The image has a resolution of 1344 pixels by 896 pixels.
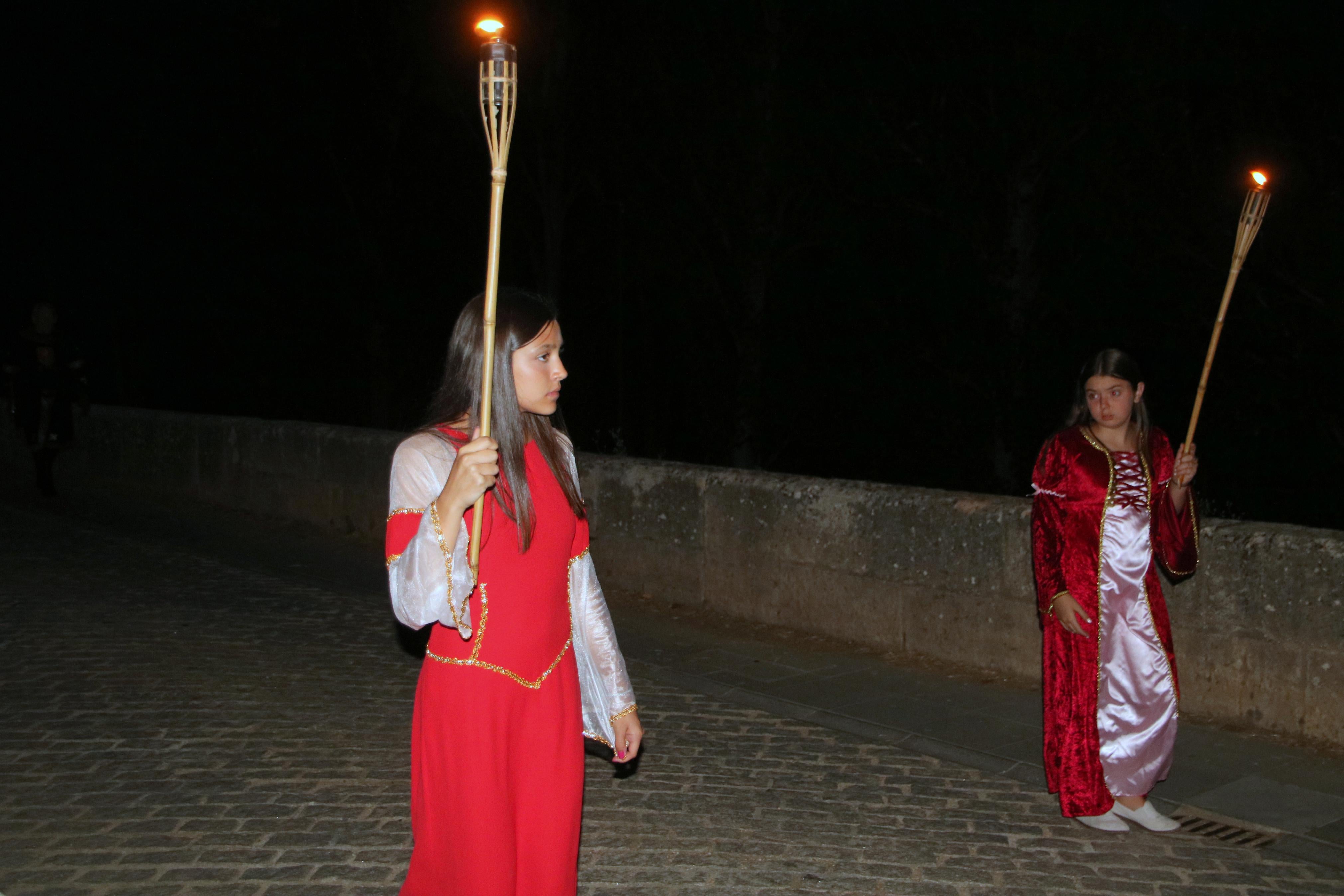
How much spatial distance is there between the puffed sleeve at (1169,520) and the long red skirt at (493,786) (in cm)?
282

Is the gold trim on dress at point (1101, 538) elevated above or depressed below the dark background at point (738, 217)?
below

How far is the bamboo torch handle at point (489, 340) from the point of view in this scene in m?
2.52

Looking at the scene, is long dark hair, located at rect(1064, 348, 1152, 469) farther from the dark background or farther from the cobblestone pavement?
the dark background

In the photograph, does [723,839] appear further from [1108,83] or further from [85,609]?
[1108,83]

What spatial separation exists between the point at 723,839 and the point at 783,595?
3.31 meters

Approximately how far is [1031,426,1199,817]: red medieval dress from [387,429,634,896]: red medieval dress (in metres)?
2.49

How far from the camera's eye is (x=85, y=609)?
8312 millimetres

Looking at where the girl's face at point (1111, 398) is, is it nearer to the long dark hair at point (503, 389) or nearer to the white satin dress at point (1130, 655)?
the white satin dress at point (1130, 655)

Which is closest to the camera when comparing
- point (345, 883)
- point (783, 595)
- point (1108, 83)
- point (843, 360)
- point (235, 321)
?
point (345, 883)

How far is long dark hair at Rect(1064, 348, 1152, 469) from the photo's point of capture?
191 inches

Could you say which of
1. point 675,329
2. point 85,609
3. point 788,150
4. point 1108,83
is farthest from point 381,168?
point 85,609

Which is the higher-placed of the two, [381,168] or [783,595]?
[381,168]

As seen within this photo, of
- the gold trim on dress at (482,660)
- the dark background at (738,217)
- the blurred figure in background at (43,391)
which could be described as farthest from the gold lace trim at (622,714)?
the blurred figure in background at (43,391)

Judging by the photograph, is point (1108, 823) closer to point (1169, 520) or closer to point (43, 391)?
point (1169, 520)
